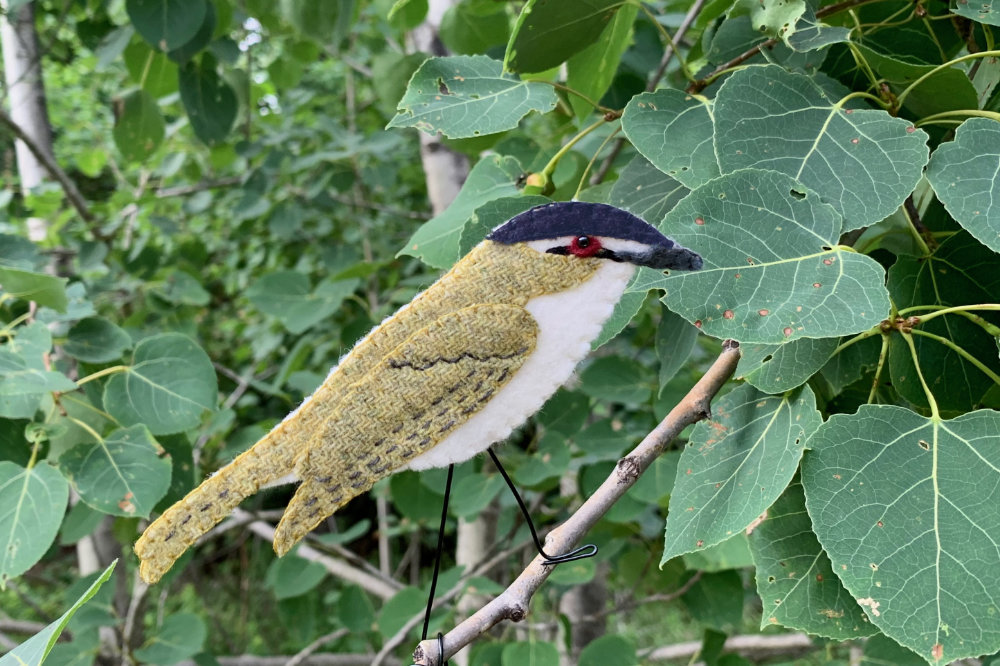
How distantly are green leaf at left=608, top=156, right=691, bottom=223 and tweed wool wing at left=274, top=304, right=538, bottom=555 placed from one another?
0.23 meters

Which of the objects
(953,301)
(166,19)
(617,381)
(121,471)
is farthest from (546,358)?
(166,19)

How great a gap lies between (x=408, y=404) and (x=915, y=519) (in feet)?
1.12

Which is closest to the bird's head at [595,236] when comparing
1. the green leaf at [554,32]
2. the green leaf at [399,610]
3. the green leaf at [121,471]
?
the green leaf at [554,32]

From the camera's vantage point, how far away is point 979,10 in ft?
1.96

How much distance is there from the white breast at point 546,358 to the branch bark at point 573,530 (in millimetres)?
78

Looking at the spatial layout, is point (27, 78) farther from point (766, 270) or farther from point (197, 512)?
point (766, 270)

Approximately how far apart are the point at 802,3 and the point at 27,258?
1.11 m

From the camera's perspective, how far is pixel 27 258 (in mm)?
1129

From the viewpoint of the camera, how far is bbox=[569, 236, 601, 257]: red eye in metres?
0.51

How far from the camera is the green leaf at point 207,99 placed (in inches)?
56.1

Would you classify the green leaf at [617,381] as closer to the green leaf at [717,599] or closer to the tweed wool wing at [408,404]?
the green leaf at [717,599]

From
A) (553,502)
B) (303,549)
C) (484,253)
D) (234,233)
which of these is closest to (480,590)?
(553,502)

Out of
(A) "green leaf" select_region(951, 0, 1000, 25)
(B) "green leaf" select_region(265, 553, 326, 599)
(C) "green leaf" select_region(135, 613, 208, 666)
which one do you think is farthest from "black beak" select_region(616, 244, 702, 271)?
(B) "green leaf" select_region(265, 553, 326, 599)

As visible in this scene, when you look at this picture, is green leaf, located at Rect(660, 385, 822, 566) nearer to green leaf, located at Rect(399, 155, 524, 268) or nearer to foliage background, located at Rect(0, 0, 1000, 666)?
foliage background, located at Rect(0, 0, 1000, 666)
